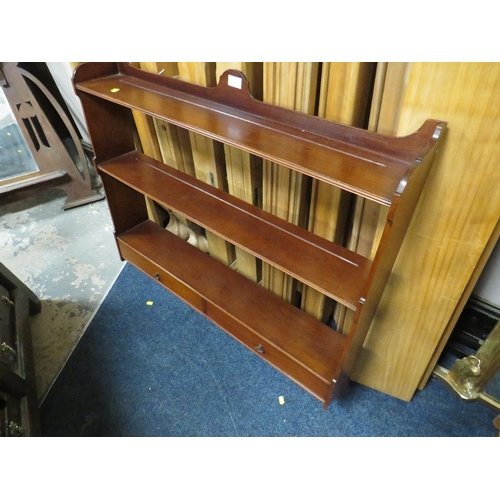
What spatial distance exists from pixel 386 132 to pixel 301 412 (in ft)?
3.32

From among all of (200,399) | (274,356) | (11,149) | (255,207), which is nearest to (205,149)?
(255,207)

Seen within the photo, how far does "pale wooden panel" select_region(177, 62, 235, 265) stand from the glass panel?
1.25m

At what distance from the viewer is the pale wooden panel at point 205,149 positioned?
1.15m

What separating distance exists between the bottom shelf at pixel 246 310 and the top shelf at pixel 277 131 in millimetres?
513

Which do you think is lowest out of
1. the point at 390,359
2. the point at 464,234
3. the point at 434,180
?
the point at 390,359

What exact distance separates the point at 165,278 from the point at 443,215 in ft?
3.49

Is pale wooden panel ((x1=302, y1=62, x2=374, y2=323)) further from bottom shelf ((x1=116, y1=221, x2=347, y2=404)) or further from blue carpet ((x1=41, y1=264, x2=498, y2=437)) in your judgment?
blue carpet ((x1=41, y1=264, x2=498, y2=437))

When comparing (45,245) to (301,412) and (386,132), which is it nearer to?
(301,412)

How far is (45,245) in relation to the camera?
2119 millimetres

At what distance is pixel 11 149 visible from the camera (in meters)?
2.14

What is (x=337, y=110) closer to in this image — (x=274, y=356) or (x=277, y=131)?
(x=277, y=131)

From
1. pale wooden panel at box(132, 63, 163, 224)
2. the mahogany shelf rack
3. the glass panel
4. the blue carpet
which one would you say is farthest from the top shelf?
the glass panel

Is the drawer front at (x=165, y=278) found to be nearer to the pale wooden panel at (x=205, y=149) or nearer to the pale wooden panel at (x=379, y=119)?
the pale wooden panel at (x=205, y=149)

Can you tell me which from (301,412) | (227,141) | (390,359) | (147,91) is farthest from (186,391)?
(147,91)
